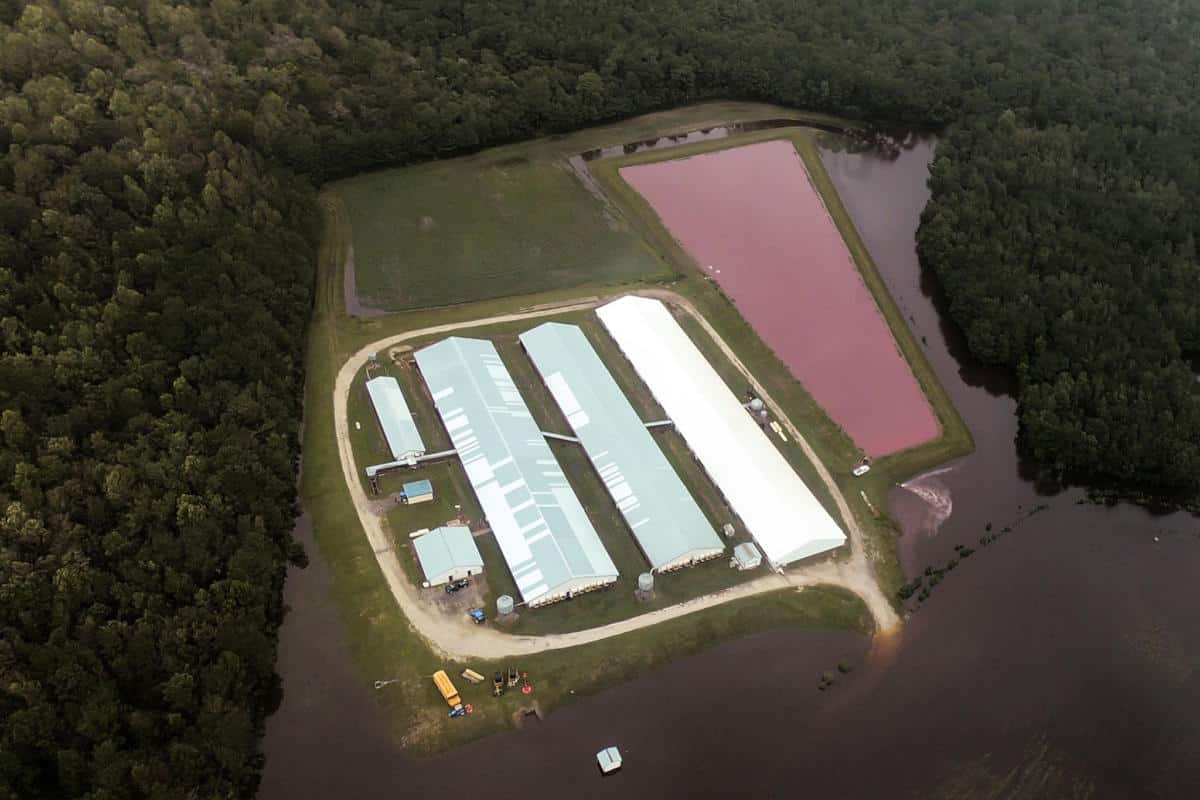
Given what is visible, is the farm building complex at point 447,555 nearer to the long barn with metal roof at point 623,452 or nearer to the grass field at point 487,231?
the long barn with metal roof at point 623,452

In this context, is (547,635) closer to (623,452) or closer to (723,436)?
(623,452)

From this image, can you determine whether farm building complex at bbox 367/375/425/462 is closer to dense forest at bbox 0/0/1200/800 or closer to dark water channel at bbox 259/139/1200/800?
dense forest at bbox 0/0/1200/800

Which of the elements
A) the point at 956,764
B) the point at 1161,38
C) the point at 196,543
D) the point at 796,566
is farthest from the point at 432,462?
the point at 1161,38

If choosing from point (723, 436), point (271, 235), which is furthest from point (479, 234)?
point (723, 436)

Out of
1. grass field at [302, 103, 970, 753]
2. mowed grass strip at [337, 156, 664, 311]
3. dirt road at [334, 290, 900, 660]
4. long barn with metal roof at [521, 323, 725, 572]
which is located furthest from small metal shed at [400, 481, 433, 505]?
mowed grass strip at [337, 156, 664, 311]

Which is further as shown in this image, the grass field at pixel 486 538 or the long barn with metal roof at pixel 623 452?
the long barn with metal roof at pixel 623 452

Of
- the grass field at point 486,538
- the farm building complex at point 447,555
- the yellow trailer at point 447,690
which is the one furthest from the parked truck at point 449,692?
the farm building complex at point 447,555

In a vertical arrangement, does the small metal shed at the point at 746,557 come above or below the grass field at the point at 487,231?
below
